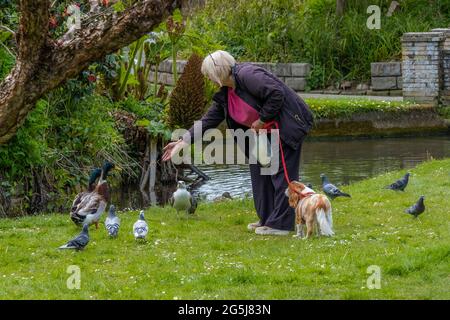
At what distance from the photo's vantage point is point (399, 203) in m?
12.6

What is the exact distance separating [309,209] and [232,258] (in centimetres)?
107

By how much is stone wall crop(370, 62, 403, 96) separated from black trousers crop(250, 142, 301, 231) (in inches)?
567

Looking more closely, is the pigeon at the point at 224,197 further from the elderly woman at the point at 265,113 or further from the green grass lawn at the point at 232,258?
the elderly woman at the point at 265,113

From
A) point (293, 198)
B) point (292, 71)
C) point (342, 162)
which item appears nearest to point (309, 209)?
point (293, 198)

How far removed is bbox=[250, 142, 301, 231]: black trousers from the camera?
10.9 metres

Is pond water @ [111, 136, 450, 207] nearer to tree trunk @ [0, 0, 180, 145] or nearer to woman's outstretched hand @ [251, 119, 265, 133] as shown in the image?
woman's outstretched hand @ [251, 119, 265, 133]

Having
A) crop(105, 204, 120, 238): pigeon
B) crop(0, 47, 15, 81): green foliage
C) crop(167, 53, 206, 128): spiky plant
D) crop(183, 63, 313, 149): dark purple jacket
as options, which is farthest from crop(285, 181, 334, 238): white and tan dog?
crop(167, 53, 206, 128): spiky plant

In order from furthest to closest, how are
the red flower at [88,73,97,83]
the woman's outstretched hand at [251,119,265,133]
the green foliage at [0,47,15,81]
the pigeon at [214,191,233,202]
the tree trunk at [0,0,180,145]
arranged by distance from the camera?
the red flower at [88,73,97,83] < the pigeon at [214,191,233,202] < the green foliage at [0,47,15,81] < the woman's outstretched hand at [251,119,265,133] < the tree trunk at [0,0,180,145]

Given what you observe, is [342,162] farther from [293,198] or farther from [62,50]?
[62,50]

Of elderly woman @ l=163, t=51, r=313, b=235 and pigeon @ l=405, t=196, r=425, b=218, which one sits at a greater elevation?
elderly woman @ l=163, t=51, r=313, b=235

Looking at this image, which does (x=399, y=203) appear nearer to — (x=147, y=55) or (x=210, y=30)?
(x=147, y=55)

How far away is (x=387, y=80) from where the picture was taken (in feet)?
82.8
